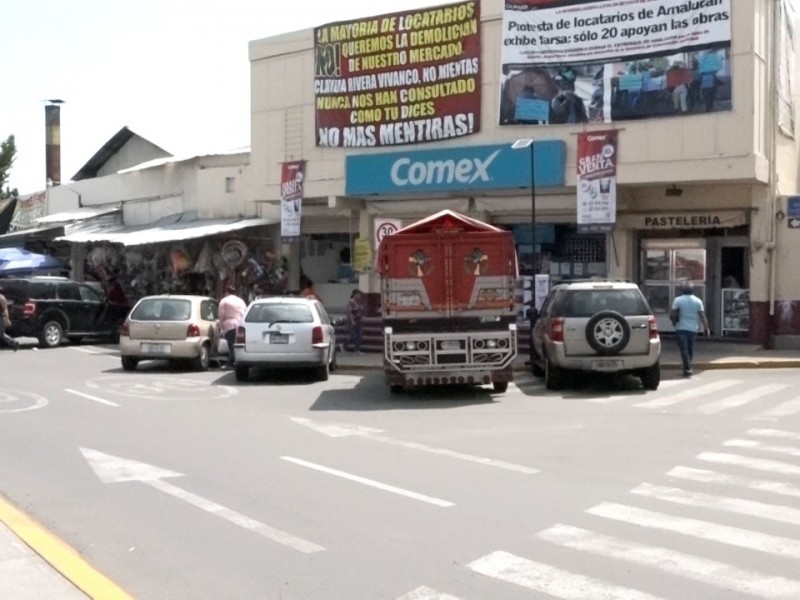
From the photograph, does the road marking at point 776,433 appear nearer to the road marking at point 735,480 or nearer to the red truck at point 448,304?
the road marking at point 735,480

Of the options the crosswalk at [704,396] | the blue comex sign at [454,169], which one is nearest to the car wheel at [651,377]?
the crosswalk at [704,396]

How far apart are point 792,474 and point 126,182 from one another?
31.6 m

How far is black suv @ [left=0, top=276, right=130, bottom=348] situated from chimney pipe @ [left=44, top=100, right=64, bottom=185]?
23343 millimetres

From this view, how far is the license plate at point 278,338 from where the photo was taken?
1866 cm

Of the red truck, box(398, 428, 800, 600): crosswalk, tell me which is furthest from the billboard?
box(398, 428, 800, 600): crosswalk

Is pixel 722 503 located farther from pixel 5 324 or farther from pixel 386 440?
pixel 5 324

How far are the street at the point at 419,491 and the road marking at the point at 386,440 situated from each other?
0.06 metres

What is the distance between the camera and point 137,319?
21.2 meters

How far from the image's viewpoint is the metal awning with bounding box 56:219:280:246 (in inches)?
1157

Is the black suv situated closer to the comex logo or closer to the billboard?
the comex logo

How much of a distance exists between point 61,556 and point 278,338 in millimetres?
11617

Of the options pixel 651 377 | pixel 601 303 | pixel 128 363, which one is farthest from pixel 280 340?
pixel 651 377

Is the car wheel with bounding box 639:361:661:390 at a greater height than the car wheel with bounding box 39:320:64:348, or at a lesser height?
lesser

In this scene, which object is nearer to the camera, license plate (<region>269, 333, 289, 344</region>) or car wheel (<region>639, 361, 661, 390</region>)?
car wheel (<region>639, 361, 661, 390</region>)
